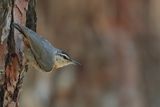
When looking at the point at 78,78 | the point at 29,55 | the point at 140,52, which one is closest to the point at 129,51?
the point at 140,52

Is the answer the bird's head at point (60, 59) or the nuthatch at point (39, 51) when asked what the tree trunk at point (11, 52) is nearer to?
the nuthatch at point (39, 51)

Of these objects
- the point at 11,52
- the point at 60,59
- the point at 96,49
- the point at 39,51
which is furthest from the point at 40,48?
the point at 96,49

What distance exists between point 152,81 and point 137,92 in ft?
0.97

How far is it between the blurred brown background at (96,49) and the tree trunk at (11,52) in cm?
288

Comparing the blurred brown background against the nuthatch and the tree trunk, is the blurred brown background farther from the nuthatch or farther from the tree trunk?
the tree trunk

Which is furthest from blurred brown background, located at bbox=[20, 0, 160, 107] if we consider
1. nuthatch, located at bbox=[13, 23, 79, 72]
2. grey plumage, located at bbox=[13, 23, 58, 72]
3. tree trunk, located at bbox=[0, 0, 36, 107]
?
tree trunk, located at bbox=[0, 0, 36, 107]

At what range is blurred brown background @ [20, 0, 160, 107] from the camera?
6.77 meters

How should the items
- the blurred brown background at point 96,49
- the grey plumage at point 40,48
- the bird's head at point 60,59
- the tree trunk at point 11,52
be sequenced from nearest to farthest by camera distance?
the tree trunk at point 11,52
the grey plumage at point 40,48
the bird's head at point 60,59
the blurred brown background at point 96,49

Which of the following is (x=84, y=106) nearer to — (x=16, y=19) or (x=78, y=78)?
(x=78, y=78)

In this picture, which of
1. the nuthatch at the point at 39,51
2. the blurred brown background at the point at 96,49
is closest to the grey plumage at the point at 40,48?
the nuthatch at the point at 39,51

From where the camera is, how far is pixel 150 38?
718 centimetres

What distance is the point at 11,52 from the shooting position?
144 inches

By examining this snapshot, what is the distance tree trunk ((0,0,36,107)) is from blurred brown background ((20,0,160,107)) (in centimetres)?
288

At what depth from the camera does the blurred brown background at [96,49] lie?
267 inches
